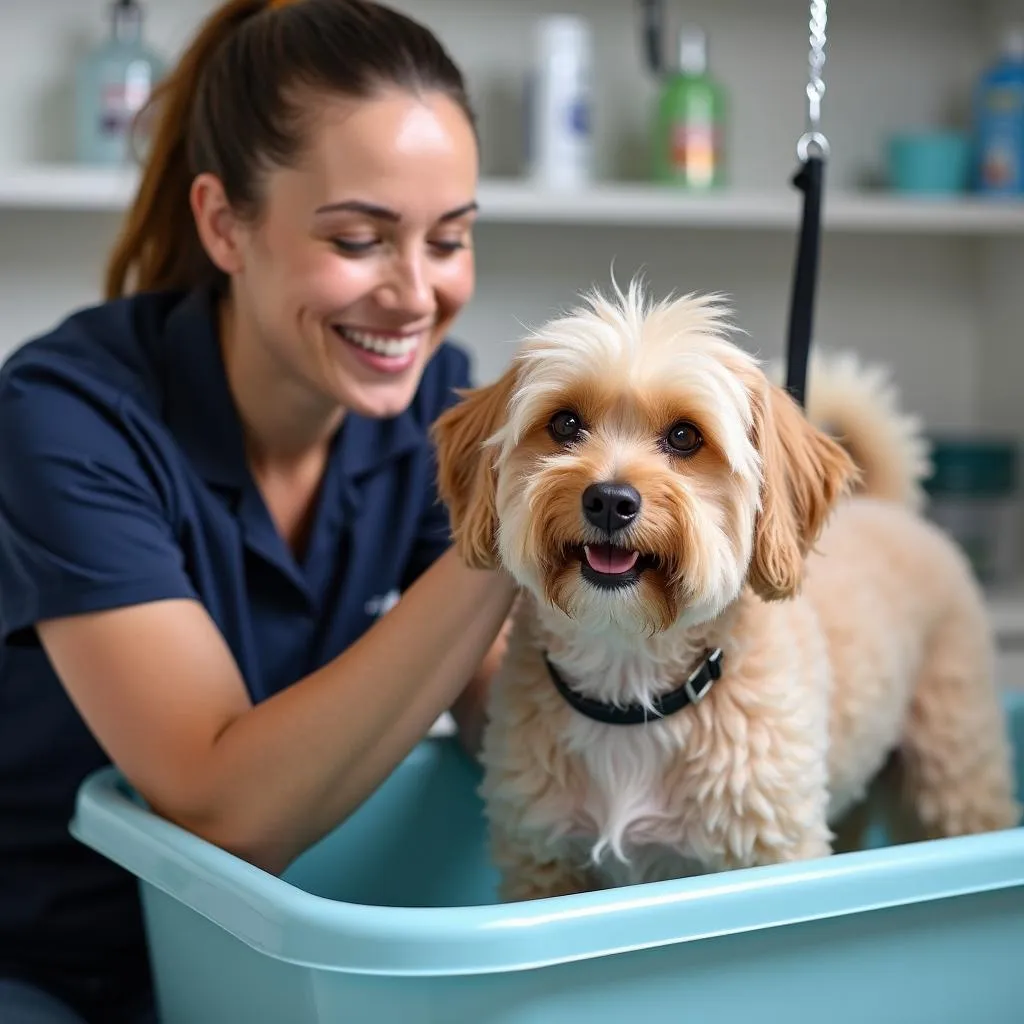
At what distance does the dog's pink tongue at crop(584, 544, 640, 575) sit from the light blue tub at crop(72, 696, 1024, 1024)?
0.61ft

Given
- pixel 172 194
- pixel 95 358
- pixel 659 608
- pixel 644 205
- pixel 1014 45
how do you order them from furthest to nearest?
pixel 1014 45 → pixel 644 205 → pixel 172 194 → pixel 95 358 → pixel 659 608

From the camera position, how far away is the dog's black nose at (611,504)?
84 cm

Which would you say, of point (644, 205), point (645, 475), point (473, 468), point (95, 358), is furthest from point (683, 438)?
Result: point (644, 205)

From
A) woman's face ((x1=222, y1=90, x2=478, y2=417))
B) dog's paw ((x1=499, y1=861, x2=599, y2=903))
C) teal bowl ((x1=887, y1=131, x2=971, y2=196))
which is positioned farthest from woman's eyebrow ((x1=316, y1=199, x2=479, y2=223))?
teal bowl ((x1=887, y1=131, x2=971, y2=196))

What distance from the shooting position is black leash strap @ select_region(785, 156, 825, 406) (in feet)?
3.80

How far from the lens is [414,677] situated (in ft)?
3.37

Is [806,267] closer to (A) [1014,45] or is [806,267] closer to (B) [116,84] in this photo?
(B) [116,84]

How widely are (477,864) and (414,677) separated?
1.25 ft

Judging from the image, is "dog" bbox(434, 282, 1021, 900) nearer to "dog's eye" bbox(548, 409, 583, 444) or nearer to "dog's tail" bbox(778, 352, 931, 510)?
"dog's eye" bbox(548, 409, 583, 444)

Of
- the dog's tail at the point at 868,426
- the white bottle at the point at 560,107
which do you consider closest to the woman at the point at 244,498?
the dog's tail at the point at 868,426

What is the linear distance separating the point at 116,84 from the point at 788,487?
1.45 meters

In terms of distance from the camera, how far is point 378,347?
122 cm

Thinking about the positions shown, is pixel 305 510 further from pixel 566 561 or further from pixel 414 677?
pixel 566 561

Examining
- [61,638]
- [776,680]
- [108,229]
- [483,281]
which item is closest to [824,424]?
[776,680]
